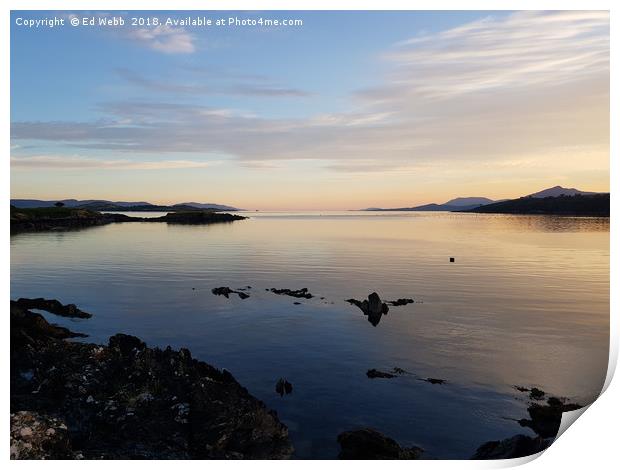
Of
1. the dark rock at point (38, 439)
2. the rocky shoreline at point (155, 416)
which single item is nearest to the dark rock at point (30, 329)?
A: the rocky shoreline at point (155, 416)

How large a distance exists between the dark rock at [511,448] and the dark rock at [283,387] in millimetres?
8062

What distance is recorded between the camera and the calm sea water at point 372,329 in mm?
18125

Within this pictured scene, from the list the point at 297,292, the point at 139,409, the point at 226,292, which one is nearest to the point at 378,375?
the point at 139,409

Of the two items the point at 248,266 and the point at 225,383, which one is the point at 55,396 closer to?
the point at 225,383

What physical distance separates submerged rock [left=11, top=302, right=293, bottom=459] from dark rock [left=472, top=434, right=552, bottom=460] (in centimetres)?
687

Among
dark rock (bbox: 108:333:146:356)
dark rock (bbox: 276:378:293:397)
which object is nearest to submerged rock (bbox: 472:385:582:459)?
dark rock (bbox: 276:378:293:397)

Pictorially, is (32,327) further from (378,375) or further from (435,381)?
(435,381)

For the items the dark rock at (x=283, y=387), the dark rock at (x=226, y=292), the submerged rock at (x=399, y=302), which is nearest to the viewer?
the dark rock at (x=283, y=387)

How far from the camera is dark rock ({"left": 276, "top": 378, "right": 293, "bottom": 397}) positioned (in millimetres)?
19625

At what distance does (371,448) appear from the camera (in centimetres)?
1497

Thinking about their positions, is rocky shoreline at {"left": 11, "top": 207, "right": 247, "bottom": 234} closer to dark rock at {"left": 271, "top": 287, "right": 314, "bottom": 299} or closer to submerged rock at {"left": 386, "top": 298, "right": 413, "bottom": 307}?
dark rock at {"left": 271, "top": 287, "right": 314, "bottom": 299}

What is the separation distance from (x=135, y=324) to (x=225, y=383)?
14770mm

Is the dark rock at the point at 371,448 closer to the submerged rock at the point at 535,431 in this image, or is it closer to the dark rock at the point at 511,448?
the dark rock at the point at 511,448
